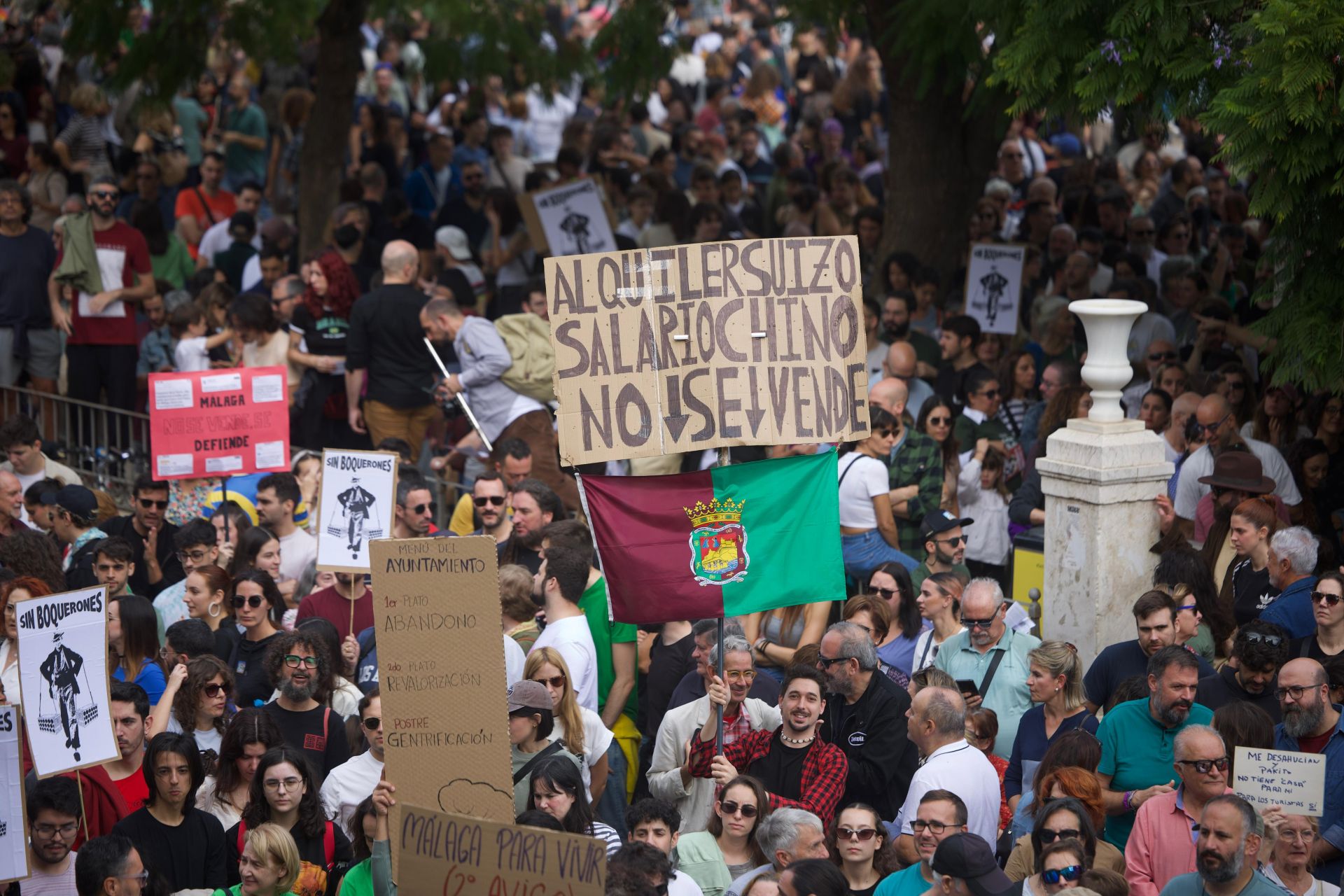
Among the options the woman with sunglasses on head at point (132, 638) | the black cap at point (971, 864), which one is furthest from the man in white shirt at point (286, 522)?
the black cap at point (971, 864)

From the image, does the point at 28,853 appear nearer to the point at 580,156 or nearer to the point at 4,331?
the point at 4,331

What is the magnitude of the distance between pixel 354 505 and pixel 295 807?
3.13 m

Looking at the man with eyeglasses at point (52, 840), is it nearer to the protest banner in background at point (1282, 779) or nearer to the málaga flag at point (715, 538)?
the málaga flag at point (715, 538)

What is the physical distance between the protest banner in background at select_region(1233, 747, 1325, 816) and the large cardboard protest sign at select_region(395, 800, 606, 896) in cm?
271

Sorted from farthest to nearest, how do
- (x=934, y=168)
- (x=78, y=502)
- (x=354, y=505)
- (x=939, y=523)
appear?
(x=934, y=168) → (x=78, y=502) → (x=354, y=505) → (x=939, y=523)

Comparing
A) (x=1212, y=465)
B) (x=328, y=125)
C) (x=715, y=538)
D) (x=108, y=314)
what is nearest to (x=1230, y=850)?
(x=715, y=538)

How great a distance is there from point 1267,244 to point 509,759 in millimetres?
5481

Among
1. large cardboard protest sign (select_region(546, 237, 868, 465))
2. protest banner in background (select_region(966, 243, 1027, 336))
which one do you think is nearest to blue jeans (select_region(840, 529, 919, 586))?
large cardboard protest sign (select_region(546, 237, 868, 465))

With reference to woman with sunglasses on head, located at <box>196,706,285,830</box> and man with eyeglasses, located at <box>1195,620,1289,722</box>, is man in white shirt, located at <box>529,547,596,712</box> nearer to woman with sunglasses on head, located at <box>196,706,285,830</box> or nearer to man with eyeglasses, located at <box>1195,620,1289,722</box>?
woman with sunglasses on head, located at <box>196,706,285,830</box>

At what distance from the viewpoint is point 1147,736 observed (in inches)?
318

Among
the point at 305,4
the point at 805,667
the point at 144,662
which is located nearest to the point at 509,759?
the point at 805,667

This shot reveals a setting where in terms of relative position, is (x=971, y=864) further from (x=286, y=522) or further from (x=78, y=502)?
Answer: (x=78, y=502)

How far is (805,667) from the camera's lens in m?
8.12

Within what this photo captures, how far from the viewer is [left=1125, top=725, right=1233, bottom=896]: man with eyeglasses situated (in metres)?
7.37
